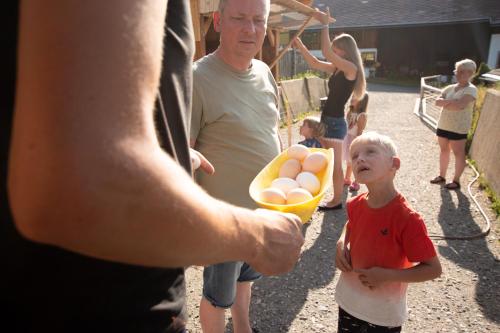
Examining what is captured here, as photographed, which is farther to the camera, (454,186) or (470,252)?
(454,186)

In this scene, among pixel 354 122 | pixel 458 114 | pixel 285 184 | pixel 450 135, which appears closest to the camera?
pixel 285 184

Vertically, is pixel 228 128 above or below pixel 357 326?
above

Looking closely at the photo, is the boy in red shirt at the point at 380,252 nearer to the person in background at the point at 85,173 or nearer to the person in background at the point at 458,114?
the person in background at the point at 85,173

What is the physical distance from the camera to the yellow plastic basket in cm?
156

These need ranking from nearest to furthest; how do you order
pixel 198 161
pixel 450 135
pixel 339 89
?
pixel 198 161
pixel 339 89
pixel 450 135

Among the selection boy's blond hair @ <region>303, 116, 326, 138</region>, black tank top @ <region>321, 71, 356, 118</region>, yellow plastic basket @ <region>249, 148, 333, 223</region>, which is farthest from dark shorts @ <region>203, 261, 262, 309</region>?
black tank top @ <region>321, 71, 356, 118</region>

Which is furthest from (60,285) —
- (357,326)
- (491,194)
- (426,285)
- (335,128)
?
(491,194)

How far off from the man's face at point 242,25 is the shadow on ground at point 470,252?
8.89 feet

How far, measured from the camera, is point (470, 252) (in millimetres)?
3779

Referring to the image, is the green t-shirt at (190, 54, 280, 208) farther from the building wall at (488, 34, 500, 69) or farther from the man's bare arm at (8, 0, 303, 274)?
the building wall at (488, 34, 500, 69)

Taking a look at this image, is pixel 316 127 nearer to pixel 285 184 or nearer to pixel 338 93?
pixel 338 93

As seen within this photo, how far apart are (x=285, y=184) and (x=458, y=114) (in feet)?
14.3

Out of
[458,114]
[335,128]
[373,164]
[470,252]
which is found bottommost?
[470,252]

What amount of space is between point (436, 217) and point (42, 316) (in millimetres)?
4669
